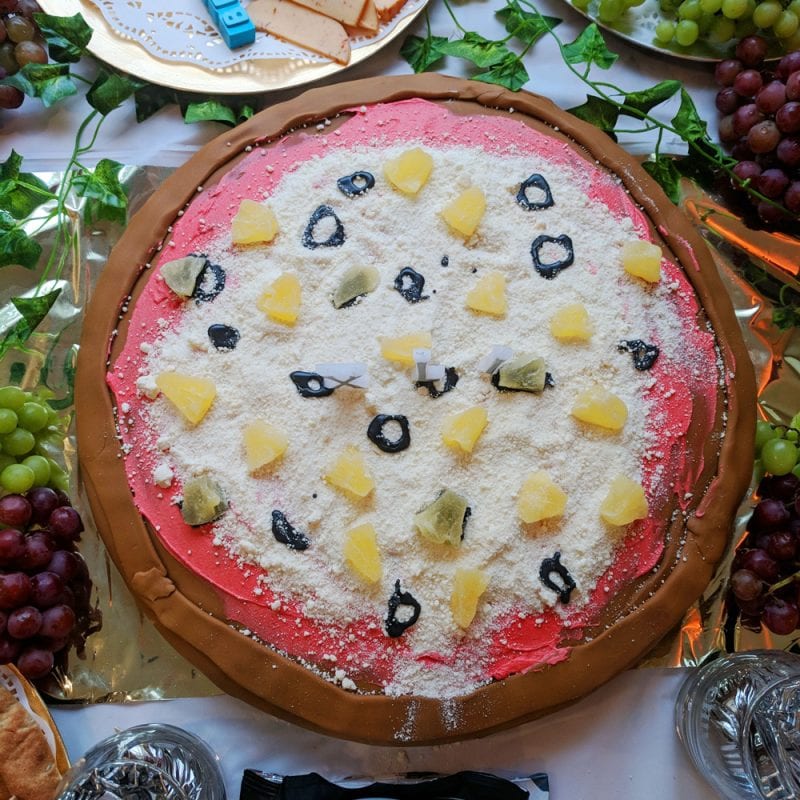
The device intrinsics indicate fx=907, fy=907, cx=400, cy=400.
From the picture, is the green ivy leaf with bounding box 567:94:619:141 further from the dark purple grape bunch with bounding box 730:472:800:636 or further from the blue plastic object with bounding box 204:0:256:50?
the dark purple grape bunch with bounding box 730:472:800:636

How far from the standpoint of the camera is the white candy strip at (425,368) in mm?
1617

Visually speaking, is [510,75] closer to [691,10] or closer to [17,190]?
[691,10]

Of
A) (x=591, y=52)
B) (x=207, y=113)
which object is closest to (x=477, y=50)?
(x=591, y=52)

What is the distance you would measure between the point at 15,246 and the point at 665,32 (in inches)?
61.5

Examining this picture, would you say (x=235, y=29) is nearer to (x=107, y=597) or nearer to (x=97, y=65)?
(x=97, y=65)

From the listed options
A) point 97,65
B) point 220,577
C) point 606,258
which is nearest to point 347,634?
point 220,577

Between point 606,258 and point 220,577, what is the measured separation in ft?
3.22

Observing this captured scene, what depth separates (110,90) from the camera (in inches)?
81.5

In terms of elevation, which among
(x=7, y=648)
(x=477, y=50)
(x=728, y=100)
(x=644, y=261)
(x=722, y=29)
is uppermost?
(x=722, y=29)

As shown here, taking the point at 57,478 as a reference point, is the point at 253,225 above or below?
above

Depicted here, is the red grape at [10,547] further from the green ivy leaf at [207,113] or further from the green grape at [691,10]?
the green grape at [691,10]

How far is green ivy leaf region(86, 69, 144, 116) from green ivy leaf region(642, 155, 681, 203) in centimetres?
120

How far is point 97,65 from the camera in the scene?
7.08ft

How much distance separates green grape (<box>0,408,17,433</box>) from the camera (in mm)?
1801
